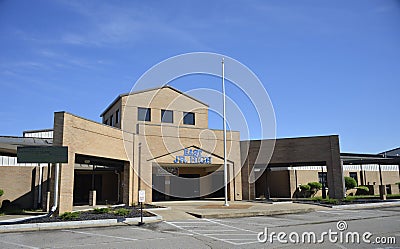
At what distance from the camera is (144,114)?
1421 inches

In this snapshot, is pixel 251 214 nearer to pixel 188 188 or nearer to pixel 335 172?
pixel 335 172

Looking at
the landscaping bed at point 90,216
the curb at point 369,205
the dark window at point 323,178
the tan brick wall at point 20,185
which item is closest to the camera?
the landscaping bed at point 90,216

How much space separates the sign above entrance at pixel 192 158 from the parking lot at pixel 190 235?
13709 millimetres

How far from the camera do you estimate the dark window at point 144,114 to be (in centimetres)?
3591

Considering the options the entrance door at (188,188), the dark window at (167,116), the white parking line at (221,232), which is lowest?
the white parking line at (221,232)

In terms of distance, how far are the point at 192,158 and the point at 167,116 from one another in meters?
6.57

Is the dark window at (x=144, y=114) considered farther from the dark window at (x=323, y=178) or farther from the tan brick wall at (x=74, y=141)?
the dark window at (x=323, y=178)

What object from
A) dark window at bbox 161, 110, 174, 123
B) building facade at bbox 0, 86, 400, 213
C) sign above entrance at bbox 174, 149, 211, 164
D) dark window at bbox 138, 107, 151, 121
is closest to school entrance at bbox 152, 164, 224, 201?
building facade at bbox 0, 86, 400, 213

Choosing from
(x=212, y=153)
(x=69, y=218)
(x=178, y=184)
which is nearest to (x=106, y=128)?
(x=69, y=218)

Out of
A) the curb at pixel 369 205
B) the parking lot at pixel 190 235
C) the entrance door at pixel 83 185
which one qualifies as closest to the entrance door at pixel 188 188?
the entrance door at pixel 83 185

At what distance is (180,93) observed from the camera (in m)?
38.9

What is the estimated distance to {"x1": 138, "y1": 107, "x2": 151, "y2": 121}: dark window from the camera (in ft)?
118

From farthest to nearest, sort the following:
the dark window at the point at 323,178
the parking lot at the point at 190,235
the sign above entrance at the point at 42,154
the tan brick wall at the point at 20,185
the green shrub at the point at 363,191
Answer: the dark window at the point at 323,178
the green shrub at the point at 363,191
the tan brick wall at the point at 20,185
the sign above entrance at the point at 42,154
the parking lot at the point at 190,235

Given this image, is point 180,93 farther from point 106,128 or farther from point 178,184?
point 106,128
